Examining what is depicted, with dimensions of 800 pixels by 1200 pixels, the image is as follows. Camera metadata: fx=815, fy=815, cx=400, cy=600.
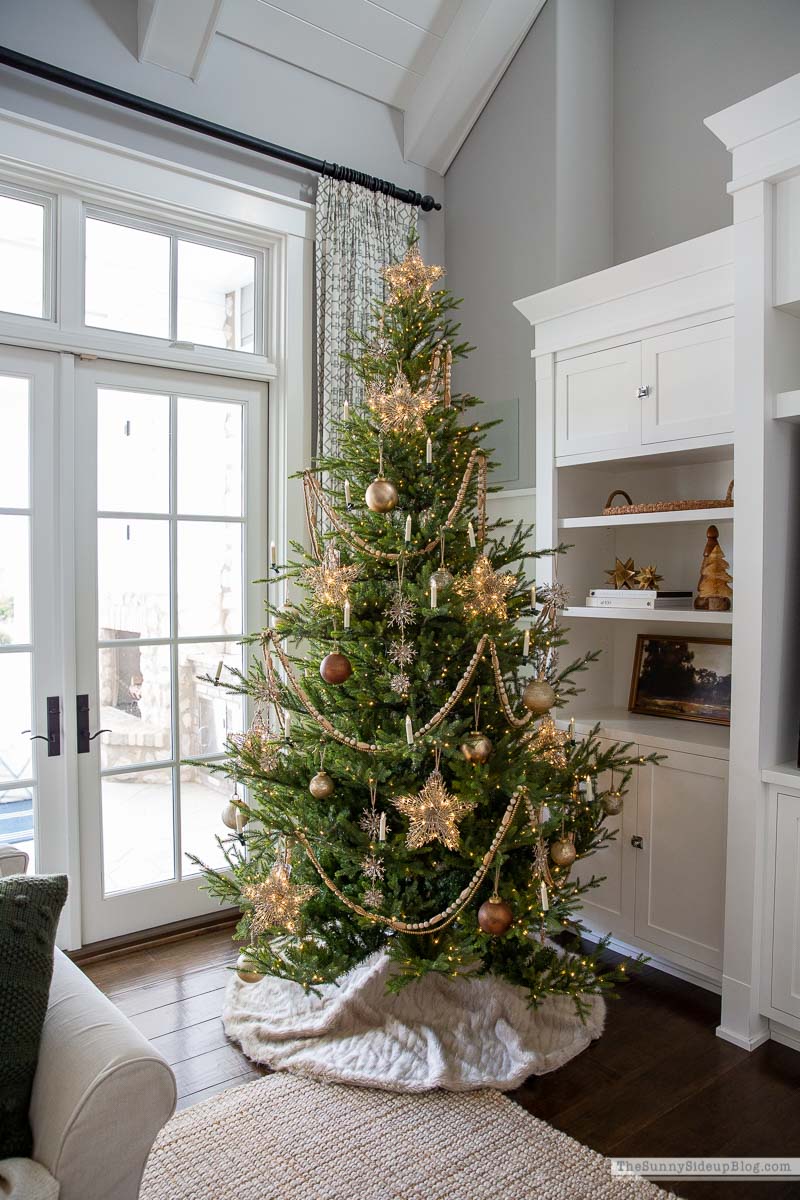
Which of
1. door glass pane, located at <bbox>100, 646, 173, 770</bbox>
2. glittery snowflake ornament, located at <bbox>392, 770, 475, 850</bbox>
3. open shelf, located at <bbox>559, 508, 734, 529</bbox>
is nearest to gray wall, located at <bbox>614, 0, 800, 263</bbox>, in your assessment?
open shelf, located at <bbox>559, 508, 734, 529</bbox>

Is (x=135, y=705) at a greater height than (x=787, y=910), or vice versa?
(x=135, y=705)

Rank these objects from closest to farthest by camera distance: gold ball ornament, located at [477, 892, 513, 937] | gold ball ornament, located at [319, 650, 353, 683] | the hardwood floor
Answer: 1. the hardwood floor
2. gold ball ornament, located at [477, 892, 513, 937]
3. gold ball ornament, located at [319, 650, 353, 683]

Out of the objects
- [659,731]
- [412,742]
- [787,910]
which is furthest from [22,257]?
[787,910]

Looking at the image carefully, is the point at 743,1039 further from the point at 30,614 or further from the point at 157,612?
the point at 30,614

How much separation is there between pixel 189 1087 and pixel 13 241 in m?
2.63

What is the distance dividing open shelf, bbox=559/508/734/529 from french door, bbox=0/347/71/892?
1811 millimetres

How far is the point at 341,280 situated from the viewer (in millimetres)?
3287

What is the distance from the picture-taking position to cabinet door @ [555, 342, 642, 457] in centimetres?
270

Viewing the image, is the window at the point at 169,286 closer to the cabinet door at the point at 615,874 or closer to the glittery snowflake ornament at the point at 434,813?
the glittery snowflake ornament at the point at 434,813

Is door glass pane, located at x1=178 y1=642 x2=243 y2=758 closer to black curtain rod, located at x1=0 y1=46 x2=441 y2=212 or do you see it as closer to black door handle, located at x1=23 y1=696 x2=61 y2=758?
black door handle, located at x1=23 y1=696 x2=61 y2=758

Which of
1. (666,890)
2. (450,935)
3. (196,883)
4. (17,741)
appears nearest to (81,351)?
(17,741)

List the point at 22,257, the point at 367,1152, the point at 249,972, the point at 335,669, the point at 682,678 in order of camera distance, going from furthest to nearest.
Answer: the point at 682,678
the point at 22,257
the point at 249,972
the point at 335,669
the point at 367,1152

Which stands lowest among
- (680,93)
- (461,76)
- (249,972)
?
(249,972)

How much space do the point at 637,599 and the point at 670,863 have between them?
2.81ft
